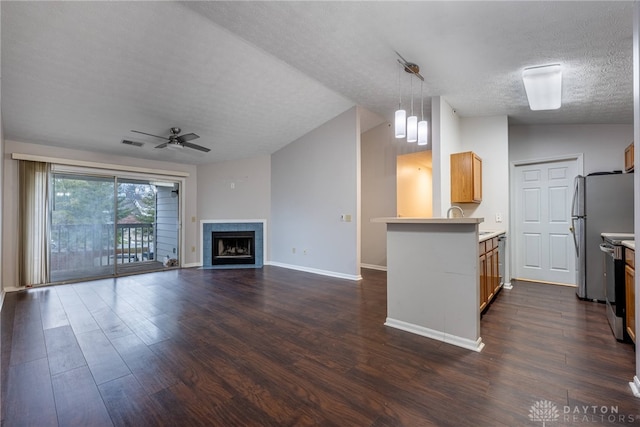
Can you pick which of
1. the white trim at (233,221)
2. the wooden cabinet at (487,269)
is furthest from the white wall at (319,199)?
the wooden cabinet at (487,269)

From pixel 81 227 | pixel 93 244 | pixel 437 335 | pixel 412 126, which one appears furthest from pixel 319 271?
pixel 81 227

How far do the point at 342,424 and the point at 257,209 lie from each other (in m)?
5.38

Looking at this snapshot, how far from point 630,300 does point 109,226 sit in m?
7.29

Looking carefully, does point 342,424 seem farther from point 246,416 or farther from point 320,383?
point 246,416

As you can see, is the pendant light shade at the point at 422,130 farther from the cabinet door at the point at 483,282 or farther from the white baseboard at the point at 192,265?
the white baseboard at the point at 192,265

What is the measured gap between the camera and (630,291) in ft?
7.22

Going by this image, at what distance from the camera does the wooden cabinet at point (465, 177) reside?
3.96m

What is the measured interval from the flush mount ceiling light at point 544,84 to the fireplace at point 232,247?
215 inches

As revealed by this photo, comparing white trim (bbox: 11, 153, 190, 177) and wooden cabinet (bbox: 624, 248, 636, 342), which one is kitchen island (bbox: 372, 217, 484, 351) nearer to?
wooden cabinet (bbox: 624, 248, 636, 342)

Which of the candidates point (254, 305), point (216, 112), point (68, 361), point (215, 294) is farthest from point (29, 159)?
point (254, 305)

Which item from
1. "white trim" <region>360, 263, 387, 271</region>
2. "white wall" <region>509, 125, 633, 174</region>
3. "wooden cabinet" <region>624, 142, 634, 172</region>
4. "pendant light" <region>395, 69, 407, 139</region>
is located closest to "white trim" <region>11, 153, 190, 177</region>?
"white trim" <region>360, 263, 387, 271</region>

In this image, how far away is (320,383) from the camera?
1820mm

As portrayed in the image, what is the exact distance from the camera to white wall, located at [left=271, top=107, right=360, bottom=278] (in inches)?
195

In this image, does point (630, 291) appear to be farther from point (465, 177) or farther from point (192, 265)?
point (192, 265)
